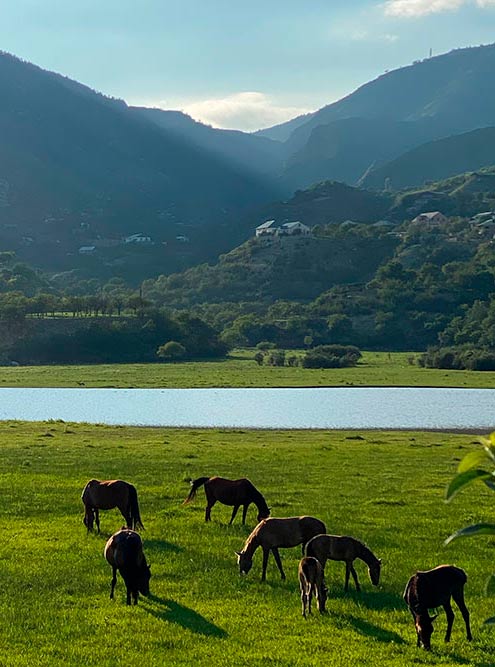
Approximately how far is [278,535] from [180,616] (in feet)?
9.49

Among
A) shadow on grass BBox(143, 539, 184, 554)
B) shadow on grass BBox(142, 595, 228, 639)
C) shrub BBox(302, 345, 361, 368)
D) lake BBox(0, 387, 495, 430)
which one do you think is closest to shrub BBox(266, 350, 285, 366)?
shrub BBox(302, 345, 361, 368)

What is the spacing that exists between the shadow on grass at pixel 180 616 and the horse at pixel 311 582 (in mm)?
1560

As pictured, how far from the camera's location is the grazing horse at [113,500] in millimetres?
19000

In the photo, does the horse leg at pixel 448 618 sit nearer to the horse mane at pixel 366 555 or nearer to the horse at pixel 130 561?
the horse mane at pixel 366 555

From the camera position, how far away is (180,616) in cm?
1338

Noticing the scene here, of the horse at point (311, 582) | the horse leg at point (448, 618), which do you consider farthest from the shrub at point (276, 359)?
the horse leg at point (448, 618)

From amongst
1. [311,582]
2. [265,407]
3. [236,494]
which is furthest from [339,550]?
[265,407]

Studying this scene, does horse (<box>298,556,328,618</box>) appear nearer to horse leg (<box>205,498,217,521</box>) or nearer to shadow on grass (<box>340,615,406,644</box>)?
shadow on grass (<box>340,615,406,644</box>)

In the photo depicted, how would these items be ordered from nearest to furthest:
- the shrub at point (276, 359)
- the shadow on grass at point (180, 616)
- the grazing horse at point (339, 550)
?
the shadow on grass at point (180, 616)
the grazing horse at point (339, 550)
the shrub at point (276, 359)

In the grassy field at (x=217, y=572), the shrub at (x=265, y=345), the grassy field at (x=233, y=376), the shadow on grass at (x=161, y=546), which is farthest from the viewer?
the shrub at (x=265, y=345)

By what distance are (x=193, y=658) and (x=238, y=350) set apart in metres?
155

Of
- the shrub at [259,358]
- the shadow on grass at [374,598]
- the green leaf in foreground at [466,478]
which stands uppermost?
the green leaf in foreground at [466,478]

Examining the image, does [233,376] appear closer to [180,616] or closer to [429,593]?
[180,616]

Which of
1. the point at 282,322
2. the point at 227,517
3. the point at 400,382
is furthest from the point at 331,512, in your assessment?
the point at 282,322
